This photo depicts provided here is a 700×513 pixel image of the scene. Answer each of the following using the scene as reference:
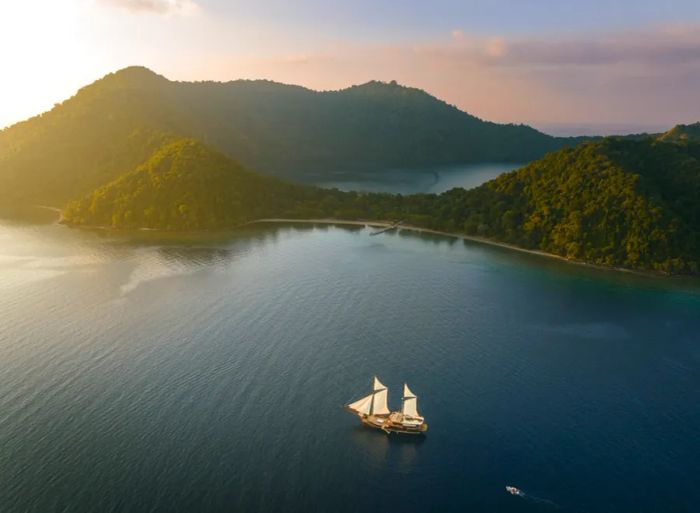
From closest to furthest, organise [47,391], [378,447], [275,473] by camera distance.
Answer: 1. [275,473]
2. [378,447]
3. [47,391]

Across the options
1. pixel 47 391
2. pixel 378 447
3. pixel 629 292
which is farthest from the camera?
pixel 629 292

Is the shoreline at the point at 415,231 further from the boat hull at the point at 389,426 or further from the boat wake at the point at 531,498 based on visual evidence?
the boat wake at the point at 531,498

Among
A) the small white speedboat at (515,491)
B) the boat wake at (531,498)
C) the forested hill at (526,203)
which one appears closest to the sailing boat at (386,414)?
the small white speedboat at (515,491)

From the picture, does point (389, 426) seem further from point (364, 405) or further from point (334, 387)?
point (334, 387)

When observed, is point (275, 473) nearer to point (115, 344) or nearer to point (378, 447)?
point (378, 447)

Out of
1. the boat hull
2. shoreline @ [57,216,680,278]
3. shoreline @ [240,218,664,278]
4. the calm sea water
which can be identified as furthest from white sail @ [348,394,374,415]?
shoreline @ [240,218,664,278]

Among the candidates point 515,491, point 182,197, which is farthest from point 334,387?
point 182,197

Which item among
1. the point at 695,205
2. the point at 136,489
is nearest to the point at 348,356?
the point at 136,489
